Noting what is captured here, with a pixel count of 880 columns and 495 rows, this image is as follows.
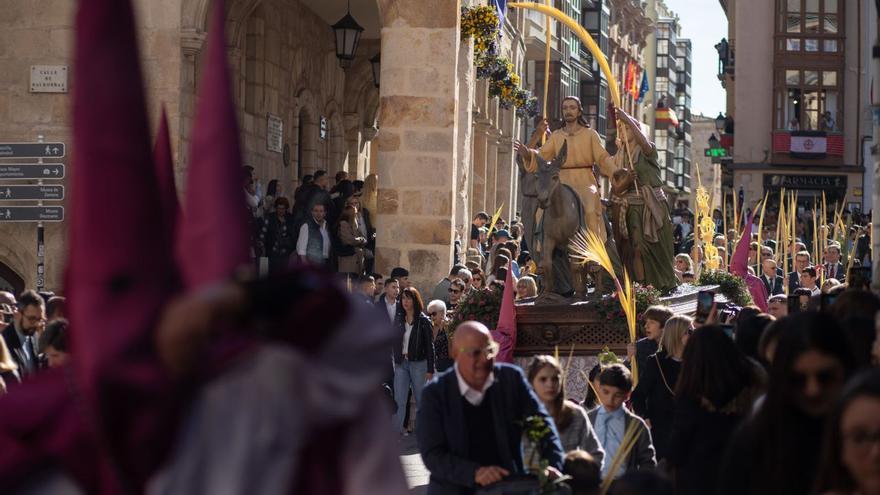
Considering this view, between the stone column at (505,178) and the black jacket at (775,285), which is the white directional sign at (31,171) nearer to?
the black jacket at (775,285)

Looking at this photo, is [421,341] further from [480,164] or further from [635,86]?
[635,86]

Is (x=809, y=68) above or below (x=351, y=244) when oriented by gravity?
above

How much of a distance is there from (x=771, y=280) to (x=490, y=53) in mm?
8330

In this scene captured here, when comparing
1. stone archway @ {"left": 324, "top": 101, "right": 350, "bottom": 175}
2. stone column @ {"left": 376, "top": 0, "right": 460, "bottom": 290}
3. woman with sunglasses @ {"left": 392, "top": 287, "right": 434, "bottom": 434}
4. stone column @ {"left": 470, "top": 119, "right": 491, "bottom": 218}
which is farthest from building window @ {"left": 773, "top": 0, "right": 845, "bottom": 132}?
woman with sunglasses @ {"left": 392, "top": 287, "right": 434, "bottom": 434}

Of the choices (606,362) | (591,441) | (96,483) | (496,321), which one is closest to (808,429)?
(96,483)

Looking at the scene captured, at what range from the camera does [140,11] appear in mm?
19688

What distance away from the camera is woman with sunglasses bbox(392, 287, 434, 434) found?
15.9 metres

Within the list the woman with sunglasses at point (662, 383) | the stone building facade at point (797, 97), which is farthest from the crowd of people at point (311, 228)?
the stone building facade at point (797, 97)

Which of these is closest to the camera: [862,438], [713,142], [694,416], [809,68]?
[862,438]

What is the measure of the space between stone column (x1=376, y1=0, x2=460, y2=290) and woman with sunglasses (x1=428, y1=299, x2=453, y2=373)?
3.40 meters

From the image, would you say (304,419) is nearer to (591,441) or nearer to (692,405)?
(692,405)

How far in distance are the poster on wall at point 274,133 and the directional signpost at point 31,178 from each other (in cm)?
718

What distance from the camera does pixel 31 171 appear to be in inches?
720

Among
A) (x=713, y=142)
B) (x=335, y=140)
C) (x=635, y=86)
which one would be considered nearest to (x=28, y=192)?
(x=335, y=140)
